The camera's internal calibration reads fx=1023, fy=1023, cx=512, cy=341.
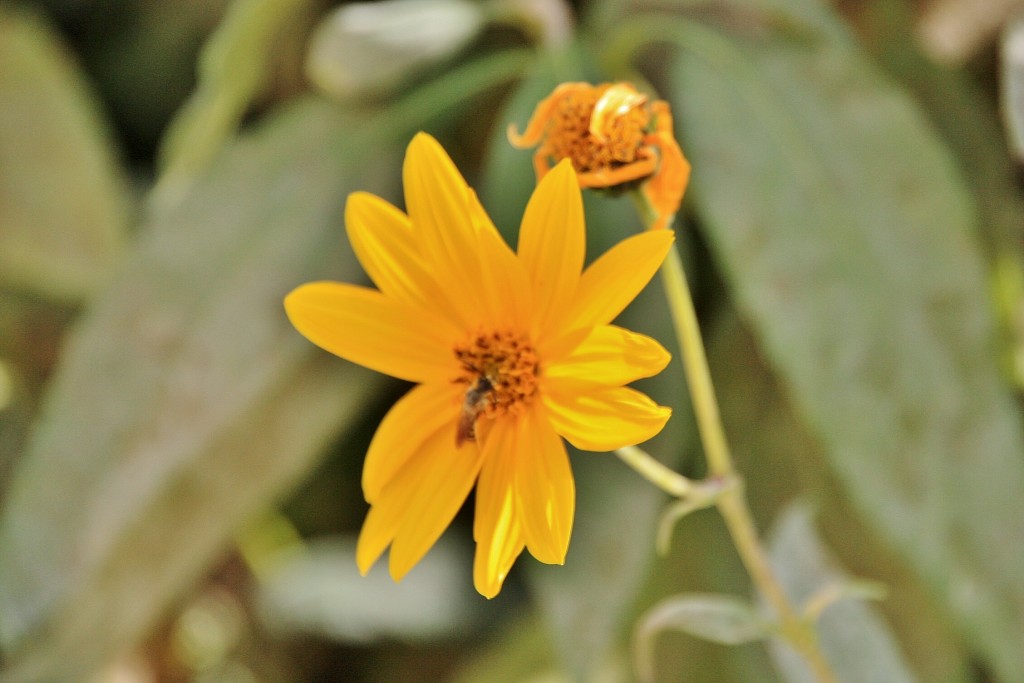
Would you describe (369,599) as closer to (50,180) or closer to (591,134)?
(50,180)

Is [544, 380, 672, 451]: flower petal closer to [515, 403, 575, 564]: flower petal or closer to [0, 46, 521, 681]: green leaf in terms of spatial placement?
[515, 403, 575, 564]: flower petal

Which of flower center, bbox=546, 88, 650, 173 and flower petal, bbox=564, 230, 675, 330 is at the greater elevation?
flower center, bbox=546, 88, 650, 173

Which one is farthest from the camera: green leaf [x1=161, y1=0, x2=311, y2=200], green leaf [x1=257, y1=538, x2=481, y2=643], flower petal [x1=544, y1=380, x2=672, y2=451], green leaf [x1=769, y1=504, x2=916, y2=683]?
green leaf [x1=257, y1=538, x2=481, y2=643]

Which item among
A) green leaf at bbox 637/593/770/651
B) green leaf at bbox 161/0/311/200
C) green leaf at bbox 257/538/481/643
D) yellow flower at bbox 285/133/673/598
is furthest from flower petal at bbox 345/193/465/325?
green leaf at bbox 257/538/481/643

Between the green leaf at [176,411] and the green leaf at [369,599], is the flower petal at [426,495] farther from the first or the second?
the green leaf at [369,599]

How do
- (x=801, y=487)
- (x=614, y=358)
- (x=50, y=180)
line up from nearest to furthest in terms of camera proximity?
(x=614, y=358) → (x=801, y=487) → (x=50, y=180)

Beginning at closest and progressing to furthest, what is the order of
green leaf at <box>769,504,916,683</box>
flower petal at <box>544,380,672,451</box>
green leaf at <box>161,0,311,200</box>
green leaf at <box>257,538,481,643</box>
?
flower petal at <box>544,380,672,451</box> → green leaf at <box>769,504,916,683</box> → green leaf at <box>161,0,311,200</box> → green leaf at <box>257,538,481,643</box>

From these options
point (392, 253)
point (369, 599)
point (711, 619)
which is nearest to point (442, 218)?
point (392, 253)
